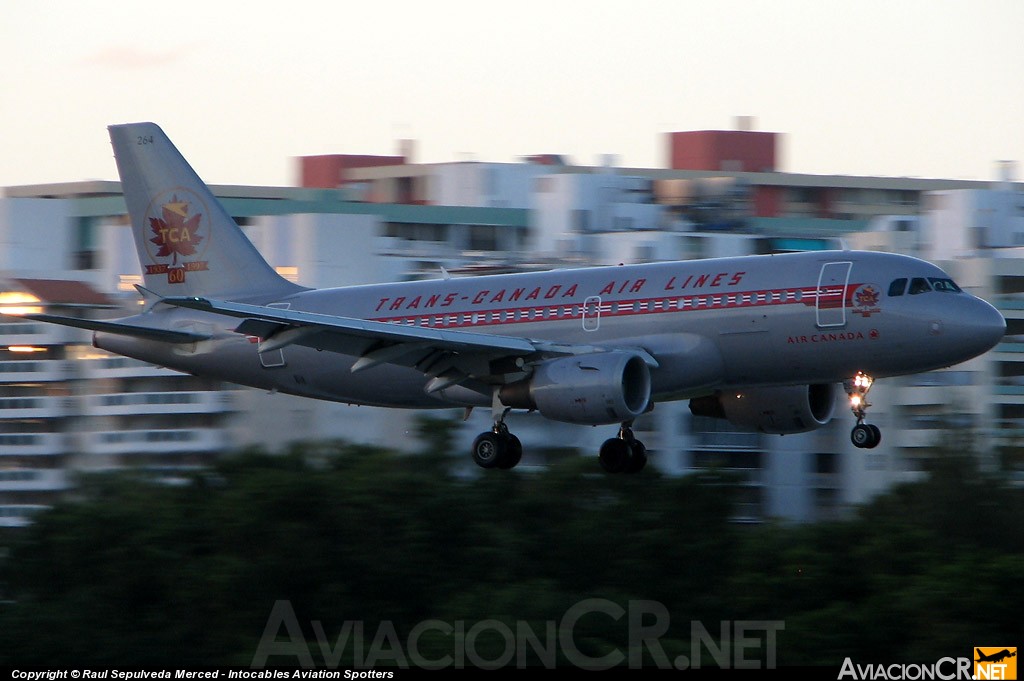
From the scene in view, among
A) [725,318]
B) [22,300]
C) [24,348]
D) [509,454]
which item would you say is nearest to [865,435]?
[725,318]

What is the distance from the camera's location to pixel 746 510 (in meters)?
95.8

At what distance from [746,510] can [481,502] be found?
23.6m

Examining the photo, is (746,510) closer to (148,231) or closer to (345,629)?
(345,629)

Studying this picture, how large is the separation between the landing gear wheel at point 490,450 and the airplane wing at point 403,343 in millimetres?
1505

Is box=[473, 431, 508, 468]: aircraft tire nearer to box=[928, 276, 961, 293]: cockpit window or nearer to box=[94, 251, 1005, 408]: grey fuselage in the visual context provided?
box=[94, 251, 1005, 408]: grey fuselage

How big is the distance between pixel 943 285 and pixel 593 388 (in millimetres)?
8470

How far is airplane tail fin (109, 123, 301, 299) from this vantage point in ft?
151

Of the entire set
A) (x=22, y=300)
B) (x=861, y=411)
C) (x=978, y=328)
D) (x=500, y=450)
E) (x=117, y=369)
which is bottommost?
(x=117, y=369)

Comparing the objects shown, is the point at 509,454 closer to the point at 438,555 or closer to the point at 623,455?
the point at 623,455

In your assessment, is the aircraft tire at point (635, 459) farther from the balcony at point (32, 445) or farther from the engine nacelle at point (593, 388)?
the balcony at point (32, 445)

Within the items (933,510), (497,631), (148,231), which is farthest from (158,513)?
(933,510)

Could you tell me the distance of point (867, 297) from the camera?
3675cm

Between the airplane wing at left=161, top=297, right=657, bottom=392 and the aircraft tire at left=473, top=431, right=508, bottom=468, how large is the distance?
1.50 m

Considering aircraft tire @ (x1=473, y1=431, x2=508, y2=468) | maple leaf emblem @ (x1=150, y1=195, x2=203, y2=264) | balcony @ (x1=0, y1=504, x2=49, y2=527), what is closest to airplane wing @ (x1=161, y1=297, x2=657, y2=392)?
aircraft tire @ (x1=473, y1=431, x2=508, y2=468)
